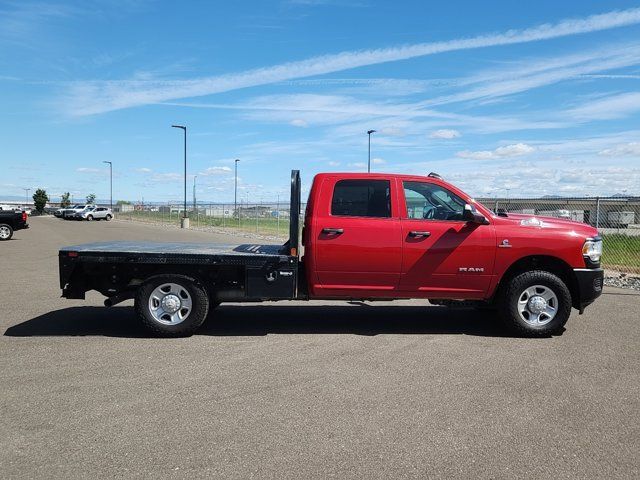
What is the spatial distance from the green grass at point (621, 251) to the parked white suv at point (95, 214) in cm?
4981

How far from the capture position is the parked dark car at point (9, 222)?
23172 mm

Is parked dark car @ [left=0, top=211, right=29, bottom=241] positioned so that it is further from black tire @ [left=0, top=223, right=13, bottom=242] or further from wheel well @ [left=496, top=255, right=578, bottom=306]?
wheel well @ [left=496, top=255, right=578, bottom=306]

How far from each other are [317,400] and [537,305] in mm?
3509

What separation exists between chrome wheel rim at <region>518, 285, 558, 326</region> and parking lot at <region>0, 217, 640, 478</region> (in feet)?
1.01

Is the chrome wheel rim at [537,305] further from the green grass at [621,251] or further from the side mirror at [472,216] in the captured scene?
the green grass at [621,251]

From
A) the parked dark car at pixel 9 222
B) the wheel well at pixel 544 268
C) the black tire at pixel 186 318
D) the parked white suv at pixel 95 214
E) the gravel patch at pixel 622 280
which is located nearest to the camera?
the black tire at pixel 186 318

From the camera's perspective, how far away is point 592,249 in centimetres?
690

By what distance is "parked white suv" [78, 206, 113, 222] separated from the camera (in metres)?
56.4

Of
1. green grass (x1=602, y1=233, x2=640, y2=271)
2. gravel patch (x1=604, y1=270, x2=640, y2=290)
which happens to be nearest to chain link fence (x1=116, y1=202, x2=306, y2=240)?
green grass (x1=602, y1=233, x2=640, y2=271)

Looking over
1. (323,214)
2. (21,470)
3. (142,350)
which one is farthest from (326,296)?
(21,470)

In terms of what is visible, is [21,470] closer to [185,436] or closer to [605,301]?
[185,436]

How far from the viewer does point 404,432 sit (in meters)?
3.93

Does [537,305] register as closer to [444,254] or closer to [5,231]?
[444,254]

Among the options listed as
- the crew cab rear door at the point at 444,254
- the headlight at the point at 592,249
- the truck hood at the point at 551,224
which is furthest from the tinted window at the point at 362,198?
the headlight at the point at 592,249
